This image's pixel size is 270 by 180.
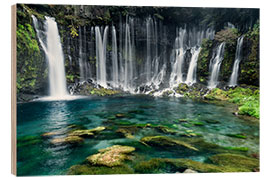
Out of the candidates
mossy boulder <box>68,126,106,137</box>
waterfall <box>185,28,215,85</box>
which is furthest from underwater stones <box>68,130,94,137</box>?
waterfall <box>185,28,215,85</box>

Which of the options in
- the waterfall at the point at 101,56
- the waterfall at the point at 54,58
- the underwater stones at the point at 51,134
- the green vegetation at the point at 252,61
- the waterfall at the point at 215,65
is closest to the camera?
the underwater stones at the point at 51,134

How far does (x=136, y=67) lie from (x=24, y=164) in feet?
10.0

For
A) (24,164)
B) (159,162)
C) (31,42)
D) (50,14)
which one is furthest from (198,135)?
(50,14)

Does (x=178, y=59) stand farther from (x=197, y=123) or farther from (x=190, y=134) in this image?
(x=190, y=134)

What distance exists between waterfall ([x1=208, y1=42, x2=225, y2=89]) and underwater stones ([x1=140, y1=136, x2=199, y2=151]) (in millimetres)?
1624

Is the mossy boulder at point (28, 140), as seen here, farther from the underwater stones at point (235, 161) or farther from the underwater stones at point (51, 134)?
the underwater stones at point (235, 161)

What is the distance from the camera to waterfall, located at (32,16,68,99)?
3334 millimetres

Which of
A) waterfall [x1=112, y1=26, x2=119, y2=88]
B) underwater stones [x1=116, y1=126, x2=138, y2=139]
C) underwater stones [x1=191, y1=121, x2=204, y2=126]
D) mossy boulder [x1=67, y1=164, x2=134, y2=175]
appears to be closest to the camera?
mossy boulder [x1=67, y1=164, x2=134, y2=175]

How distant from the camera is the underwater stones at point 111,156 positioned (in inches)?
83.3

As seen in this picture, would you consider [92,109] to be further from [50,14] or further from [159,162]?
[50,14]

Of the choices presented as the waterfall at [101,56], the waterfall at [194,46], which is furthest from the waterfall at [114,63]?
the waterfall at [194,46]

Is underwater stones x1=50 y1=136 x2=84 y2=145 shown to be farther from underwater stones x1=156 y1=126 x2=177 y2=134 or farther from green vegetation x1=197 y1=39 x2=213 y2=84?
green vegetation x1=197 y1=39 x2=213 y2=84

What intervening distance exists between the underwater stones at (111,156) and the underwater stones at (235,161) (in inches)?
47.4
